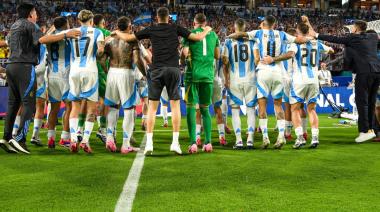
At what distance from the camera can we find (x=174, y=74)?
7445mm

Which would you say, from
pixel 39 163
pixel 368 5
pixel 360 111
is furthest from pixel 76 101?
pixel 368 5

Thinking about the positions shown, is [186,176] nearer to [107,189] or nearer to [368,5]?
[107,189]

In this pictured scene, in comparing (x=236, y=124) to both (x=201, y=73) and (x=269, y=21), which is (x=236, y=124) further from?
(x=269, y=21)

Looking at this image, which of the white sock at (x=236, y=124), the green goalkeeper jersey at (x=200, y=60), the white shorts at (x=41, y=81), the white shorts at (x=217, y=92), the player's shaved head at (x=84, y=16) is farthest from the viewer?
the white shorts at (x=217, y=92)

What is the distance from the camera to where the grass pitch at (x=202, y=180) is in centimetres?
452

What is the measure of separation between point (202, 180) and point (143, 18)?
30468mm

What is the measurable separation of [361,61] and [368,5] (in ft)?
169

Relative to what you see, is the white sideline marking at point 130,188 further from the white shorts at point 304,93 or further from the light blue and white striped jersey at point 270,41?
the white shorts at point 304,93

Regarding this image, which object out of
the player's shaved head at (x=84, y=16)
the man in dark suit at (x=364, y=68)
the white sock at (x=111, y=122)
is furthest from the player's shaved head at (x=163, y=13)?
the man in dark suit at (x=364, y=68)

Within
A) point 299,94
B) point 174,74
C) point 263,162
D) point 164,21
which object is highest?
point 164,21

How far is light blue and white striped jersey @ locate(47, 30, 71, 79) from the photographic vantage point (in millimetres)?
8327

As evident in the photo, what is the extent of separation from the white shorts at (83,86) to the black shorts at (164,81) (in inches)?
36.9

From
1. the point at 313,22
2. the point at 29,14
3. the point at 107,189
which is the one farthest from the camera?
the point at 313,22

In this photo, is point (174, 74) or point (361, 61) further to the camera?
point (361, 61)
